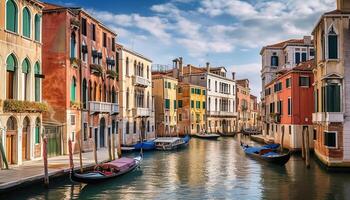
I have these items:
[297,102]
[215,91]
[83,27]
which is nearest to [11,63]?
[83,27]

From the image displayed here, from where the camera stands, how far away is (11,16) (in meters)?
15.6

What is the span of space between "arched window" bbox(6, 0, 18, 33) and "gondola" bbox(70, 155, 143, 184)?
570cm

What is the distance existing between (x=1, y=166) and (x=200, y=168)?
8.76 m

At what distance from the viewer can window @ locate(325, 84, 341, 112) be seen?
17.4 meters

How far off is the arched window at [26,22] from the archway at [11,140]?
336 centimetres

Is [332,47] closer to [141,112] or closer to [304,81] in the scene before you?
[304,81]

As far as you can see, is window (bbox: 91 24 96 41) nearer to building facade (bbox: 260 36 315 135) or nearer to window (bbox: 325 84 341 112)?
window (bbox: 325 84 341 112)

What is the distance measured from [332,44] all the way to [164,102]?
76.7 ft

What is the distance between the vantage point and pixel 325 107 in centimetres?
1773

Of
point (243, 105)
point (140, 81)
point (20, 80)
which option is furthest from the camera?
point (243, 105)

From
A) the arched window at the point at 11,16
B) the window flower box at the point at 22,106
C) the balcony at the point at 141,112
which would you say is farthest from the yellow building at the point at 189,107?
the arched window at the point at 11,16

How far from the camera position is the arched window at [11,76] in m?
15.6

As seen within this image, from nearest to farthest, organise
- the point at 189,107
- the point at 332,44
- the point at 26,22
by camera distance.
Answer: the point at 26,22, the point at 332,44, the point at 189,107

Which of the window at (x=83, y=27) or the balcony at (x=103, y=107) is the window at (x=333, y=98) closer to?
the balcony at (x=103, y=107)
